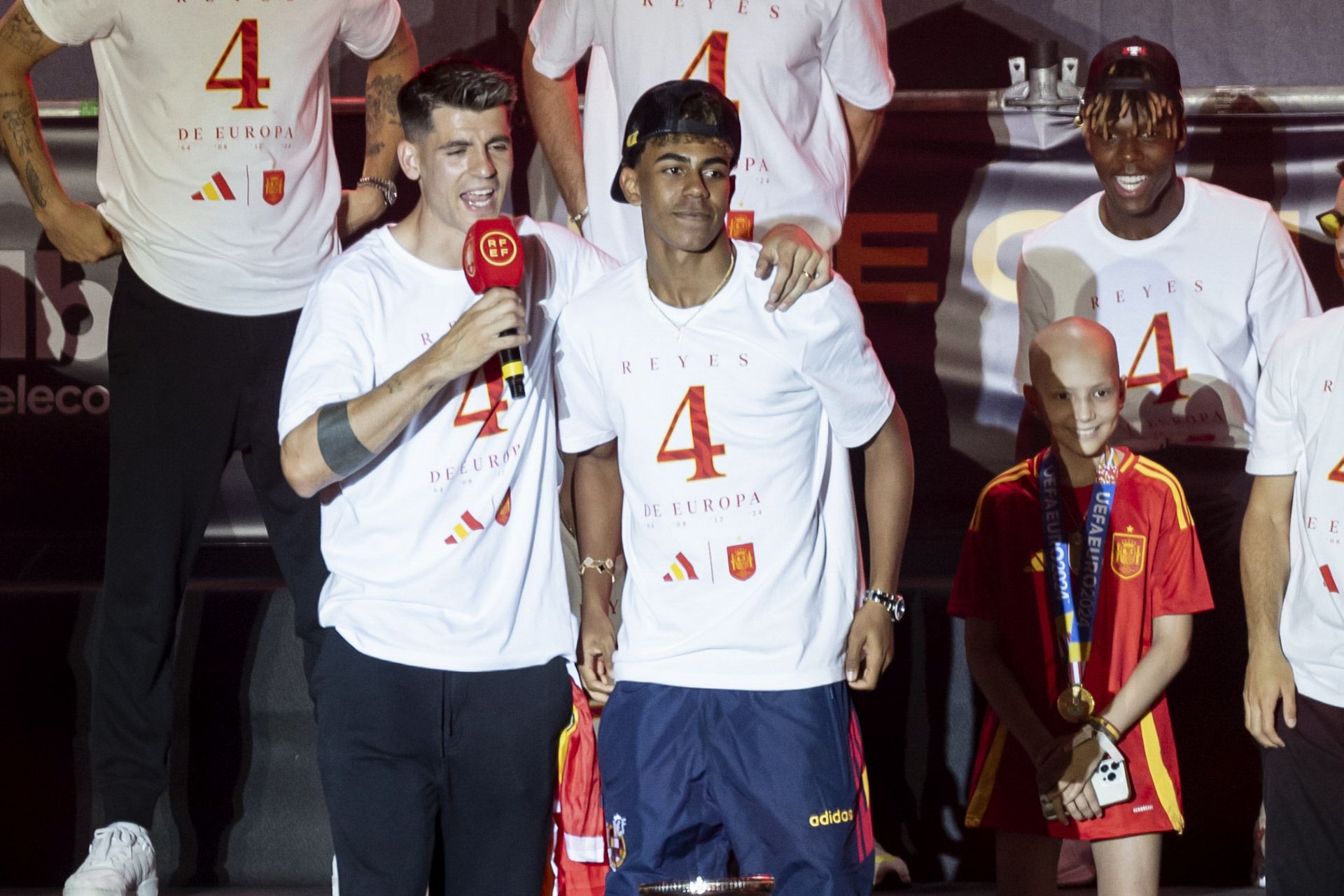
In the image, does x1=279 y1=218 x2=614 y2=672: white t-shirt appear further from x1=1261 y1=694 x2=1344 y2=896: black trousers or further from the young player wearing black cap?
x1=1261 y1=694 x2=1344 y2=896: black trousers

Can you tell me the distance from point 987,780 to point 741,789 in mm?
872

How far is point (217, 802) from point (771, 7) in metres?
2.41

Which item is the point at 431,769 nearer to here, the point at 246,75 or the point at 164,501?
the point at 164,501

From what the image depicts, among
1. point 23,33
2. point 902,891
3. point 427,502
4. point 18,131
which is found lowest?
point 902,891

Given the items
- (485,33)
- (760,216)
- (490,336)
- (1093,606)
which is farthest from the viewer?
(485,33)

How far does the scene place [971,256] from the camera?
471 centimetres

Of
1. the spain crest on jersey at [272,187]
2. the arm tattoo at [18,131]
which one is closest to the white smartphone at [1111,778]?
the spain crest on jersey at [272,187]

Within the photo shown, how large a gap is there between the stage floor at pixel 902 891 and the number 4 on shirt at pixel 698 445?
1728 mm

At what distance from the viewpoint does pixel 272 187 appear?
3.36m

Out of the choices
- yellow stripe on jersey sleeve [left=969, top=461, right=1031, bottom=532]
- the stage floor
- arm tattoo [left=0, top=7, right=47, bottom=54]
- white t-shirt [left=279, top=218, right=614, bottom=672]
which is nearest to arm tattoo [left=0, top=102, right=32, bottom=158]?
arm tattoo [left=0, top=7, right=47, bottom=54]

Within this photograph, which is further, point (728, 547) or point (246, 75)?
point (246, 75)

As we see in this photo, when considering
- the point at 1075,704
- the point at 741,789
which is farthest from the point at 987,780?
the point at 741,789

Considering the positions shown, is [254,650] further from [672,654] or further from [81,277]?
[672,654]

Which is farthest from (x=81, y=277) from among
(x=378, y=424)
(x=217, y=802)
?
(x=378, y=424)
